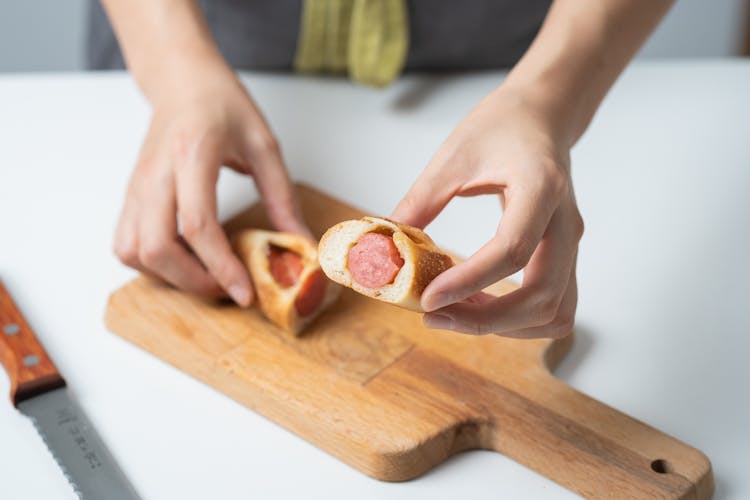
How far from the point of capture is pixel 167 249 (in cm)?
115

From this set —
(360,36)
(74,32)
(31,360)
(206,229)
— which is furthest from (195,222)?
(74,32)

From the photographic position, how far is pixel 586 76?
3.61ft

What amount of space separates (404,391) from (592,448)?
0.63 feet

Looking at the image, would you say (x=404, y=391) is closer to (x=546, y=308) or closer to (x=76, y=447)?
(x=546, y=308)

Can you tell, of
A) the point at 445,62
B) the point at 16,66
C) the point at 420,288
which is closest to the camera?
the point at 420,288

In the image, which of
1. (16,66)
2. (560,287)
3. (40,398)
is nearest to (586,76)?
(560,287)

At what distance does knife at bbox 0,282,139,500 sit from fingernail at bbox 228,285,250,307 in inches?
7.8

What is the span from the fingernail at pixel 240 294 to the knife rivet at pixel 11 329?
0.23 m

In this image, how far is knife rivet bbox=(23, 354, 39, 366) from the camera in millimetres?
1096

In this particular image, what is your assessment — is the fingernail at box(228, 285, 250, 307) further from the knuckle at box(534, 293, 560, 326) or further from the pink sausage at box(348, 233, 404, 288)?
the knuckle at box(534, 293, 560, 326)

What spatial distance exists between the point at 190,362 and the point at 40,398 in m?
0.15

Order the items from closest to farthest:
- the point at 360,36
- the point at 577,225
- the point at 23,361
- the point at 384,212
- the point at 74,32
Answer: the point at 577,225 < the point at 23,361 < the point at 384,212 < the point at 360,36 < the point at 74,32

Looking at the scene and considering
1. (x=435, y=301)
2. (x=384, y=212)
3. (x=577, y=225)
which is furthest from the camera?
(x=384, y=212)

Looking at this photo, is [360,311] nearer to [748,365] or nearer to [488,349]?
[488,349]
